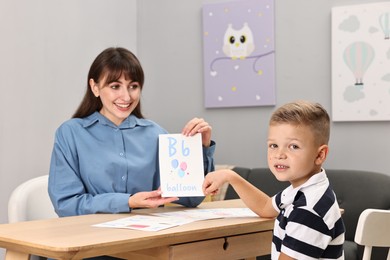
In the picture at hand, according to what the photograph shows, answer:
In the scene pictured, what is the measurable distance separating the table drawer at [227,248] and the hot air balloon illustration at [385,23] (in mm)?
1976

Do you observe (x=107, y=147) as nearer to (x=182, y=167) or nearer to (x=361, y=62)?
(x=182, y=167)

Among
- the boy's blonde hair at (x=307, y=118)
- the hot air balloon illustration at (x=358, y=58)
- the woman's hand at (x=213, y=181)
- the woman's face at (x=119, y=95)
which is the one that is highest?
the hot air balloon illustration at (x=358, y=58)

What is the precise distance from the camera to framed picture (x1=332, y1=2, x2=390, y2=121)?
153 inches

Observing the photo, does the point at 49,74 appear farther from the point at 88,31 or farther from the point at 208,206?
the point at 208,206

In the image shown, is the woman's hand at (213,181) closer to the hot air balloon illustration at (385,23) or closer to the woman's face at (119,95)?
the woman's face at (119,95)

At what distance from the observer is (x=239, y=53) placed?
4438 millimetres

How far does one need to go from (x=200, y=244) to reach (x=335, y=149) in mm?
2179

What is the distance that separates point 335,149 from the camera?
13.4 feet

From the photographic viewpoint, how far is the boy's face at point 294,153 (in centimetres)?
185

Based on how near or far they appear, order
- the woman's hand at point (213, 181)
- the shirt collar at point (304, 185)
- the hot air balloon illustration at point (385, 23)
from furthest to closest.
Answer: the hot air balloon illustration at point (385, 23) < the woman's hand at point (213, 181) < the shirt collar at point (304, 185)

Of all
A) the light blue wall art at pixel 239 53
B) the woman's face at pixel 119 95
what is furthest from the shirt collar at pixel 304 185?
the light blue wall art at pixel 239 53

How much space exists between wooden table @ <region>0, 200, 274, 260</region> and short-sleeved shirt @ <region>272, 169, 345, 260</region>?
326 mm

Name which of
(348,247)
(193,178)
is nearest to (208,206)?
(193,178)

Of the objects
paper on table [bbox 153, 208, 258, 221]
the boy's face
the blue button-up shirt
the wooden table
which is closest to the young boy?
the boy's face
